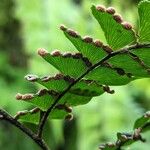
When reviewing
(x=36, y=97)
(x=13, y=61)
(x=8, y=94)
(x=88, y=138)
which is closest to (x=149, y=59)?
(x=36, y=97)

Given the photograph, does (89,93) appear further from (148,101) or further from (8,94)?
(148,101)

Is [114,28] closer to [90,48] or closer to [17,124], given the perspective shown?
[90,48]

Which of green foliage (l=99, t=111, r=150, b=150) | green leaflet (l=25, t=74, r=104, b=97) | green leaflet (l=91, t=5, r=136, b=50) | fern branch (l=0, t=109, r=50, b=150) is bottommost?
green foliage (l=99, t=111, r=150, b=150)

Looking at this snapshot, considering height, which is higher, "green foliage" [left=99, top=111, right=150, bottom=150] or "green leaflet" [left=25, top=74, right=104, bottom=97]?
"green leaflet" [left=25, top=74, right=104, bottom=97]

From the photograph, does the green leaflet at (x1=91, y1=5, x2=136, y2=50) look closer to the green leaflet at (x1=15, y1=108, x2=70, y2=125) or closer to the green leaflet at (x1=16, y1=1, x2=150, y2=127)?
the green leaflet at (x1=16, y1=1, x2=150, y2=127)

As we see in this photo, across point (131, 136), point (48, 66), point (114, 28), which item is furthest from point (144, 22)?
point (48, 66)

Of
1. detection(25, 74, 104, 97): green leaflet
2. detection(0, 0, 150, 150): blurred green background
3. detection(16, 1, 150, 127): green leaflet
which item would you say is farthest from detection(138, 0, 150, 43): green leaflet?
detection(0, 0, 150, 150): blurred green background

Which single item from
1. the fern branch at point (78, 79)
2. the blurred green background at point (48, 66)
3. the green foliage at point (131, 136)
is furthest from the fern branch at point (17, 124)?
the blurred green background at point (48, 66)
